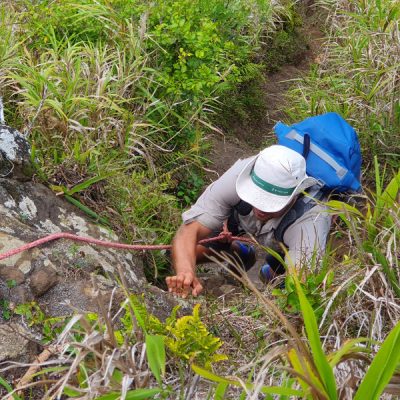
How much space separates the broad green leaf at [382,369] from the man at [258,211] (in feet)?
4.74

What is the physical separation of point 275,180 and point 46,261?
3.89 feet

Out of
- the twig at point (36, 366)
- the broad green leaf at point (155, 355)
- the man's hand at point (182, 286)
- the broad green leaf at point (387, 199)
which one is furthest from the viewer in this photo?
the man's hand at point (182, 286)

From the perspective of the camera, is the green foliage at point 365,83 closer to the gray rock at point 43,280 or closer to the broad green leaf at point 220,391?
the gray rock at point 43,280

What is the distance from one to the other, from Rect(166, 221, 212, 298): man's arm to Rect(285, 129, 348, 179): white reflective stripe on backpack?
686mm

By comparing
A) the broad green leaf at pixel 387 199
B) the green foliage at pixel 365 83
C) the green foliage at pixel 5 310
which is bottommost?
the green foliage at pixel 365 83

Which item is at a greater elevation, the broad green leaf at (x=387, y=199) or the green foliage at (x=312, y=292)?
the broad green leaf at (x=387, y=199)

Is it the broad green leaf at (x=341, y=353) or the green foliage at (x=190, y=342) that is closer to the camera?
the broad green leaf at (x=341, y=353)

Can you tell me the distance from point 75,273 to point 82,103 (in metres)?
1.48

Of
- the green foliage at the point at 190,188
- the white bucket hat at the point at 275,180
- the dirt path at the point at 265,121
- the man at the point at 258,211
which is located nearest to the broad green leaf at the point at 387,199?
the man at the point at 258,211

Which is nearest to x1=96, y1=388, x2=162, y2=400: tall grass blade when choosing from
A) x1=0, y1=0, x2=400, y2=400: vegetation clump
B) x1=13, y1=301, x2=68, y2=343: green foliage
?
x1=0, y1=0, x2=400, y2=400: vegetation clump

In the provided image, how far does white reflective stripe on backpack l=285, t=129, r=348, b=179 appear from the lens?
3.71 metres

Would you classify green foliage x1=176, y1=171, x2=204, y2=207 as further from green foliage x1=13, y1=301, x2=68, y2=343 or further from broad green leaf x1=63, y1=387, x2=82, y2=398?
broad green leaf x1=63, y1=387, x2=82, y2=398

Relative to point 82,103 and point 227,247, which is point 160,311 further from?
point 82,103

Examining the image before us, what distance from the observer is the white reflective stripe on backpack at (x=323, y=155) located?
371 centimetres
